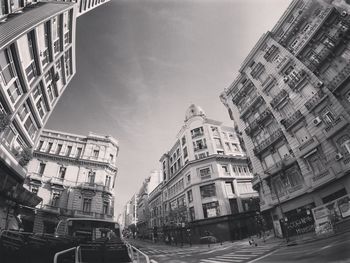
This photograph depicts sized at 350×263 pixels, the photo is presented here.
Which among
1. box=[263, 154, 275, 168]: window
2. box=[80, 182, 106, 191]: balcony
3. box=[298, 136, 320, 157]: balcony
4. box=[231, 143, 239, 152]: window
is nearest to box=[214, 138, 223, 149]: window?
box=[231, 143, 239, 152]: window

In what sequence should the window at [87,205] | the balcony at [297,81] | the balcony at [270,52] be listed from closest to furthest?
1. the balcony at [297,81]
2. the balcony at [270,52]
3. the window at [87,205]

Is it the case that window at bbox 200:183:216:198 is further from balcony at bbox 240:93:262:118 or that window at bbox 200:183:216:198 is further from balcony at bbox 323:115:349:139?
balcony at bbox 323:115:349:139

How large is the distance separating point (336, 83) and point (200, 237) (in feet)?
99.6

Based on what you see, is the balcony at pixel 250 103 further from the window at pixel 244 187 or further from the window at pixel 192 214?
the window at pixel 192 214

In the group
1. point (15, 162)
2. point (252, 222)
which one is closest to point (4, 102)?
point (15, 162)

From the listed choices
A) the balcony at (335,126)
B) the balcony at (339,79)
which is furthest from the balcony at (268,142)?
the balcony at (339,79)

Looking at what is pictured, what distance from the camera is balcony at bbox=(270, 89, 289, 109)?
21.0 meters

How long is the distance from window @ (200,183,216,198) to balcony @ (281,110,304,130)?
21023 mm

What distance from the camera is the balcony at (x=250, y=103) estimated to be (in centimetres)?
2489

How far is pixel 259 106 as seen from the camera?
25141mm

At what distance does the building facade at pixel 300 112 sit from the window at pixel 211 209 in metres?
12.6

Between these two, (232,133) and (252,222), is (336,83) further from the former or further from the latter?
(232,133)

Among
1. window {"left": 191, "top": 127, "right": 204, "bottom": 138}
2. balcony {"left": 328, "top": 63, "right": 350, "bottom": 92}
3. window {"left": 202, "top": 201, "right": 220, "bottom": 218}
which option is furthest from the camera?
window {"left": 191, "top": 127, "right": 204, "bottom": 138}

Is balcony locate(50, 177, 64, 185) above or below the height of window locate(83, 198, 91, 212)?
above
